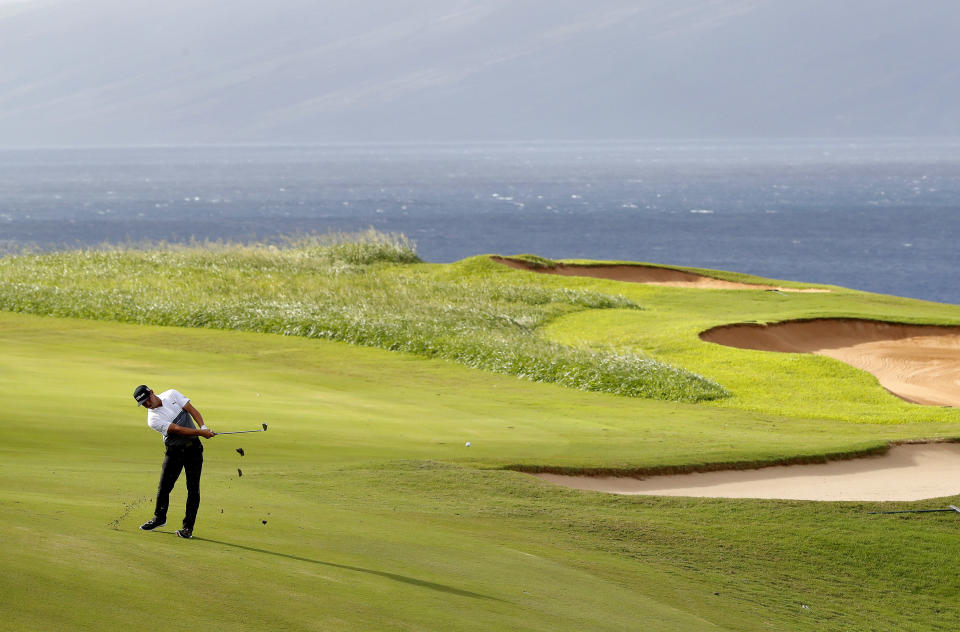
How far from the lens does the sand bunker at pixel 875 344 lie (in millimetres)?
26969

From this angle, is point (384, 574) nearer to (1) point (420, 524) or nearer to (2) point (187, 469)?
(2) point (187, 469)

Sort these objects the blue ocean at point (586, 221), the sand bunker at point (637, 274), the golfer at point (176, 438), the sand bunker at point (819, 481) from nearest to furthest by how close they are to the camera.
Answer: the golfer at point (176, 438), the sand bunker at point (819, 481), the sand bunker at point (637, 274), the blue ocean at point (586, 221)

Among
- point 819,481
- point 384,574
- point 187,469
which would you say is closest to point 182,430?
point 187,469

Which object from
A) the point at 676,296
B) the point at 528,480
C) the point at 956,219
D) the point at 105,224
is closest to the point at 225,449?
the point at 528,480

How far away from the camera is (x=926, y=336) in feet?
98.2

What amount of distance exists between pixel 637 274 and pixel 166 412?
39931 millimetres

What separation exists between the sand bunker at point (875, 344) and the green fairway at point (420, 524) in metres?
7.58

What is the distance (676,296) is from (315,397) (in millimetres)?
20737

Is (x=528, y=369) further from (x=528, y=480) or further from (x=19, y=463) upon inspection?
(x=19, y=463)

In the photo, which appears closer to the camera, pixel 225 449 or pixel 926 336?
pixel 225 449

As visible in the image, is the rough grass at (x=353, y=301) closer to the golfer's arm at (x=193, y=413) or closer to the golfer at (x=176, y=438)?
the golfer at (x=176, y=438)

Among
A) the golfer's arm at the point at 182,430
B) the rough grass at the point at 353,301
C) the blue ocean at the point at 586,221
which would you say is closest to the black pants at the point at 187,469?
the golfer's arm at the point at 182,430

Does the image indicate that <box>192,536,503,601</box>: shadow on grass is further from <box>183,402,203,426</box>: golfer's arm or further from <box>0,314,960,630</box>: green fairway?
<box>183,402,203,426</box>: golfer's arm

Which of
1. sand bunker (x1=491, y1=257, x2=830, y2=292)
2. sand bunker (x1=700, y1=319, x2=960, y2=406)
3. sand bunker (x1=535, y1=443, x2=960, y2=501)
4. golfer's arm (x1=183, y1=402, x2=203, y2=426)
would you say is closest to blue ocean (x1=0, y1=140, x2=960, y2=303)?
sand bunker (x1=491, y1=257, x2=830, y2=292)
